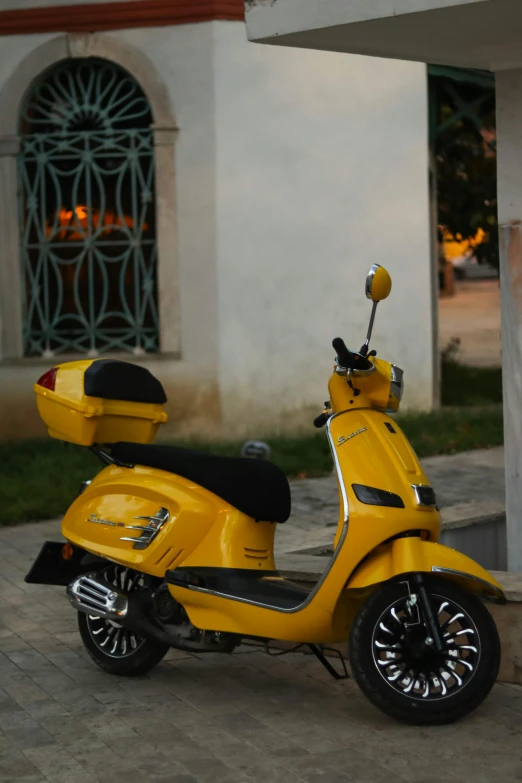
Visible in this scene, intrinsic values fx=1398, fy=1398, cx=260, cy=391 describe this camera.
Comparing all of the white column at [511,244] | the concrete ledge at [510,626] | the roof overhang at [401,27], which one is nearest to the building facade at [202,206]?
the roof overhang at [401,27]

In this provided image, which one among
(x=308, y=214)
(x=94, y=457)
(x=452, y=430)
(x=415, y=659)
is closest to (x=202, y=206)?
(x=308, y=214)

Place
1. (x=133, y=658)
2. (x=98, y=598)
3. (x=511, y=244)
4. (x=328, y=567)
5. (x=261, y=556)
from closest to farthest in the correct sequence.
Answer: (x=328, y=567)
(x=261, y=556)
(x=98, y=598)
(x=133, y=658)
(x=511, y=244)

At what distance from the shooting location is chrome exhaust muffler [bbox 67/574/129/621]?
5.30 meters

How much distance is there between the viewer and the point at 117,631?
5.53 metres

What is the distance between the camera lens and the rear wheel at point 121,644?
18.0 feet

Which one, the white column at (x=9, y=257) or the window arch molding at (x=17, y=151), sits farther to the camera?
the white column at (x=9, y=257)

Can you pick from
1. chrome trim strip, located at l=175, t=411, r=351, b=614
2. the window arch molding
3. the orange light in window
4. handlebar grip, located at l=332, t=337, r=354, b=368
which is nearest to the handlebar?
handlebar grip, located at l=332, t=337, r=354, b=368

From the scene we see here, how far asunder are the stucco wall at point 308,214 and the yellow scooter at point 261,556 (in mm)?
5762

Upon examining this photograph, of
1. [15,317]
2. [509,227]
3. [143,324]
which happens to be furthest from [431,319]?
[509,227]

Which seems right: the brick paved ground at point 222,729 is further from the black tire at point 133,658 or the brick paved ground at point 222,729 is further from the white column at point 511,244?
the white column at point 511,244

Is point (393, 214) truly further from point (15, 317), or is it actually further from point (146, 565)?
point (146, 565)

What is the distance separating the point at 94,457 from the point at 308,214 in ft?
8.87

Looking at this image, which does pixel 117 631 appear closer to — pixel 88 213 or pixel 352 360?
pixel 352 360

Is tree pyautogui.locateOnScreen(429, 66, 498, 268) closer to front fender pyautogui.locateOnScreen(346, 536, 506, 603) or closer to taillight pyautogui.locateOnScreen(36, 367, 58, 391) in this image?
taillight pyautogui.locateOnScreen(36, 367, 58, 391)
